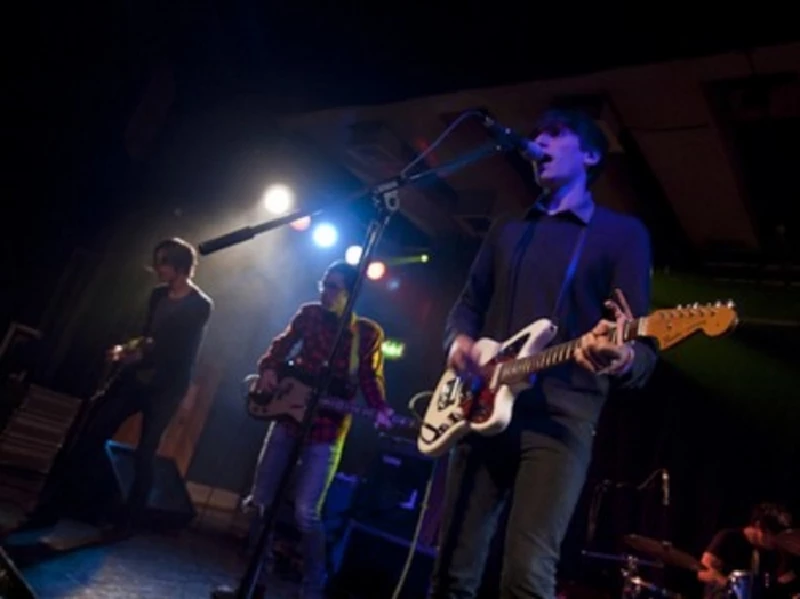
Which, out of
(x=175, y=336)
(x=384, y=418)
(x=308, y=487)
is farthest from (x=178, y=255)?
(x=308, y=487)

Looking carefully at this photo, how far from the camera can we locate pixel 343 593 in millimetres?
4469

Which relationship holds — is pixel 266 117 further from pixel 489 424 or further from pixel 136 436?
pixel 489 424

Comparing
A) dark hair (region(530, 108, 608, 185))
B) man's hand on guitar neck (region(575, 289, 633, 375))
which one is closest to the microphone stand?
dark hair (region(530, 108, 608, 185))

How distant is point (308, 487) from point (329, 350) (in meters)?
0.88

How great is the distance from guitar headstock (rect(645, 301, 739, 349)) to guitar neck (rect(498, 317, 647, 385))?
42 mm

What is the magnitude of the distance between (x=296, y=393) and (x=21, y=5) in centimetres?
395

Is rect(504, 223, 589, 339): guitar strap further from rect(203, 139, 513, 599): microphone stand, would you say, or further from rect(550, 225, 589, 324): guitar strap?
rect(203, 139, 513, 599): microphone stand

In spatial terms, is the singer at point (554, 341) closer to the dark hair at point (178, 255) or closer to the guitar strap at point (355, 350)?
the guitar strap at point (355, 350)

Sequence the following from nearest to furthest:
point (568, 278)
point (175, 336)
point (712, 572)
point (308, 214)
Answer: point (568, 278) < point (308, 214) < point (175, 336) < point (712, 572)

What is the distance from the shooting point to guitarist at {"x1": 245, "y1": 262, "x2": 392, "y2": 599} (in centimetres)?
379

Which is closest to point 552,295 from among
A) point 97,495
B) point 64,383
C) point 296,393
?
point 296,393

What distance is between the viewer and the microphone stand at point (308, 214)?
8.04ft

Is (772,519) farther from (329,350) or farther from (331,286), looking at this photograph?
(331,286)

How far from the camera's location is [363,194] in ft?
9.00
